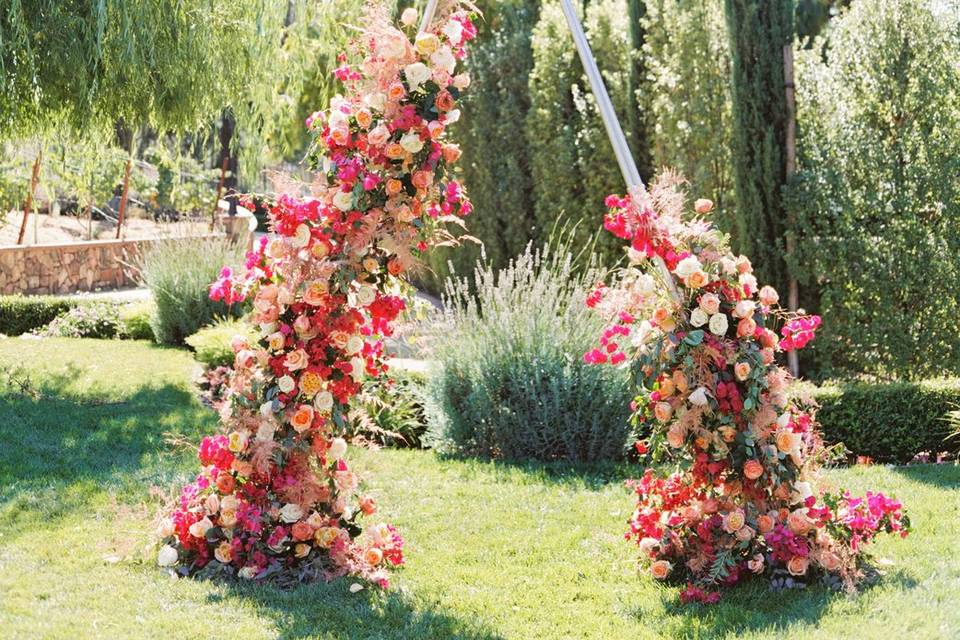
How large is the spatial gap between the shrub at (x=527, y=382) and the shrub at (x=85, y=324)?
206 inches

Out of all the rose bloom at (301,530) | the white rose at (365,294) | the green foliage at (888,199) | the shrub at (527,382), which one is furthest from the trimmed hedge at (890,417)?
the rose bloom at (301,530)

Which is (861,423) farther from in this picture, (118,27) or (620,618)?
(118,27)

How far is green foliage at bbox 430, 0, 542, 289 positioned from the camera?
1120 centimetres

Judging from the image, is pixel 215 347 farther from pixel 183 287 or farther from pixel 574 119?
pixel 574 119

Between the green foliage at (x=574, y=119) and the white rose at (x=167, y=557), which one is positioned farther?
the green foliage at (x=574, y=119)

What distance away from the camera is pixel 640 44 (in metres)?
9.28

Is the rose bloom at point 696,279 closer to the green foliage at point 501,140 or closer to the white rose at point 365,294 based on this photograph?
the white rose at point 365,294

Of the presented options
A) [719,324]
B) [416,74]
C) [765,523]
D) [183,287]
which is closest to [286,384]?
[416,74]

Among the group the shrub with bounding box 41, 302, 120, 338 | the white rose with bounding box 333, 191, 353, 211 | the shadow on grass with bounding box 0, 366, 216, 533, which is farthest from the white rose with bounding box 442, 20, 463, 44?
the shrub with bounding box 41, 302, 120, 338

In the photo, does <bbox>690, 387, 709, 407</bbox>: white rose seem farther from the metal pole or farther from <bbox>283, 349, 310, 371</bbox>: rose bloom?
<bbox>283, 349, 310, 371</bbox>: rose bloom

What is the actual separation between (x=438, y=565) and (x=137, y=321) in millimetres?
6623

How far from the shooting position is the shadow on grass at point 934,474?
5.10 metres

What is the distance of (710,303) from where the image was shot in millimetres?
3561

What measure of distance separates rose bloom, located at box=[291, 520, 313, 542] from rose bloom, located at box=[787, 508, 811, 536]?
1.80 m
